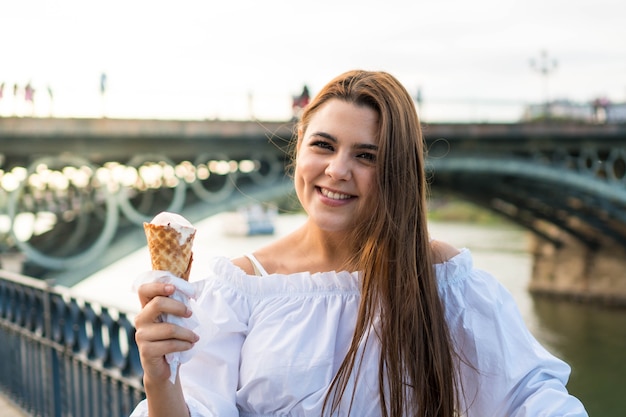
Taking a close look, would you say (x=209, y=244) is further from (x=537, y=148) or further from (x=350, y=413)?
(x=350, y=413)

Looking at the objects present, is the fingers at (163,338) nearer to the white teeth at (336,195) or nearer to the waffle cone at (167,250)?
the waffle cone at (167,250)

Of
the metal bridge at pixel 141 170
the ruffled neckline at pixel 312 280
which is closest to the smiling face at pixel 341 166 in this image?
the ruffled neckline at pixel 312 280

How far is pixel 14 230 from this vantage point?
9.98 metres

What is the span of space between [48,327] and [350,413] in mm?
2408

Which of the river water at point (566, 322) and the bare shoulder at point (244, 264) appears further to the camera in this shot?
the river water at point (566, 322)

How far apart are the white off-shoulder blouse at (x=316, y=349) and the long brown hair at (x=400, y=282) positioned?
4 cm

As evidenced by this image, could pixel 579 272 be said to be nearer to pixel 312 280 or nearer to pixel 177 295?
pixel 312 280

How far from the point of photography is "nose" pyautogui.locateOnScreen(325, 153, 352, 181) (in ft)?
5.00

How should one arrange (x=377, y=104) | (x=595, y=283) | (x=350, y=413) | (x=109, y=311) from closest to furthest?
(x=350, y=413) → (x=377, y=104) → (x=109, y=311) → (x=595, y=283)

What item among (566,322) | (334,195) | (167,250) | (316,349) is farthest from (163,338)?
(566,322)

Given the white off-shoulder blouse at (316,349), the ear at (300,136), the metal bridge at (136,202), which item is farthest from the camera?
the metal bridge at (136,202)

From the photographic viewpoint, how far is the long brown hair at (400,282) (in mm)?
1470

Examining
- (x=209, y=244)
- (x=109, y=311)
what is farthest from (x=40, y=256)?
(x=209, y=244)

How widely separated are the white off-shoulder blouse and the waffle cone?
20 centimetres
